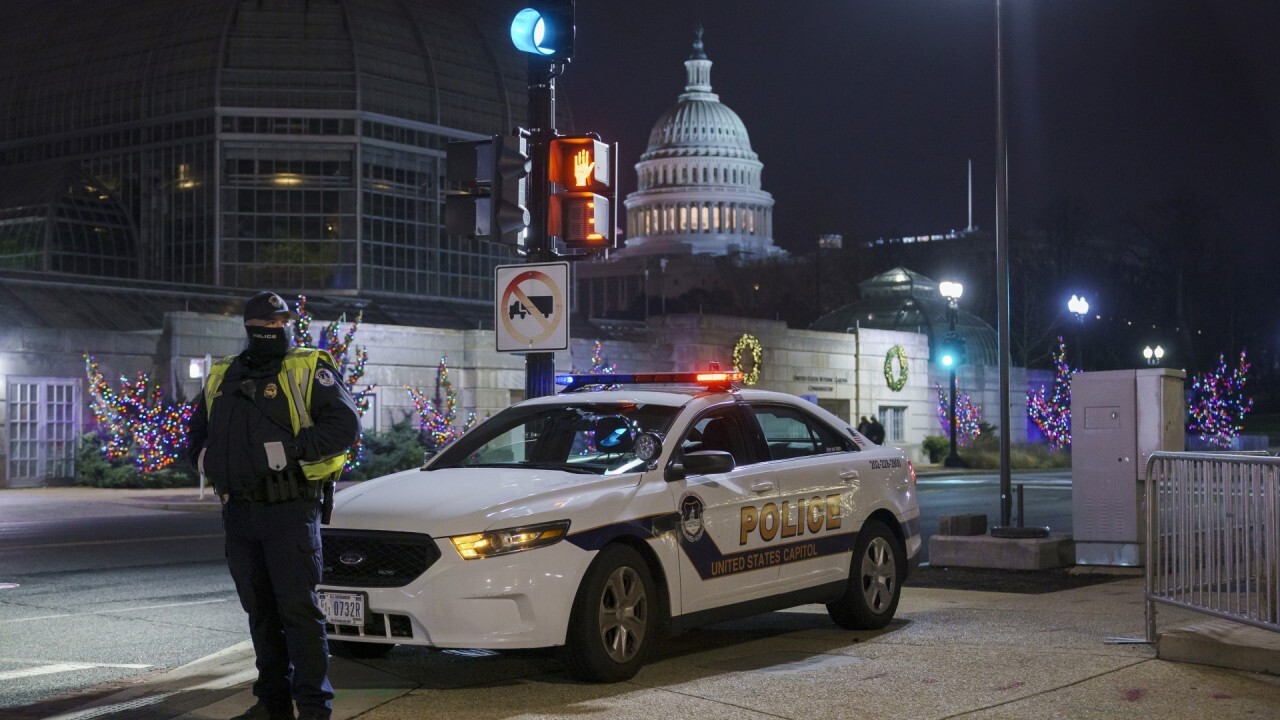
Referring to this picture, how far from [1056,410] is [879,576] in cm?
5465

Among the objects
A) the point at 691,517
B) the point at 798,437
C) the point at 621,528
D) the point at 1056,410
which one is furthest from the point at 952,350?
the point at 621,528

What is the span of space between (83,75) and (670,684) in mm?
58005

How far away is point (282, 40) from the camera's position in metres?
56.8

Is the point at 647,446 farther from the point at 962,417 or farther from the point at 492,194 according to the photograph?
the point at 962,417

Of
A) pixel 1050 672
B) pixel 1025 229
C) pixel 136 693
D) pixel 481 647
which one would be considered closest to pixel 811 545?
pixel 1050 672

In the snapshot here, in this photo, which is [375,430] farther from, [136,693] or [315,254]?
[136,693]

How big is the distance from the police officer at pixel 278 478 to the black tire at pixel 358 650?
1.80 m

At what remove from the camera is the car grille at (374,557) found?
Answer: 308 inches

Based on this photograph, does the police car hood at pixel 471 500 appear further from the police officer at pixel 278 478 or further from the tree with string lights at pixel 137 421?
the tree with string lights at pixel 137 421

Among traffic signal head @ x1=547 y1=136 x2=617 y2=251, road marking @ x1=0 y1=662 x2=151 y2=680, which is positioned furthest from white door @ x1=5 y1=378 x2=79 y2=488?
road marking @ x1=0 y1=662 x2=151 y2=680

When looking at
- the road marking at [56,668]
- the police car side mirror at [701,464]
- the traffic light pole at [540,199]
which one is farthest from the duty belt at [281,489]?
the traffic light pole at [540,199]

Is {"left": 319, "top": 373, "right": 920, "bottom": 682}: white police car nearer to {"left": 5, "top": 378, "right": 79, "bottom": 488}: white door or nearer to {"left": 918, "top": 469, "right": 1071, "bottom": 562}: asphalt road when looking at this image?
{"left": 918, "top": 469, "right": 1071, "bottom": 562}: asphalt road

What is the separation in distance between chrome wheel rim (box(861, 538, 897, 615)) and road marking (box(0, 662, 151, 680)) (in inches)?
184

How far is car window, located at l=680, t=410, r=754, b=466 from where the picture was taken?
31.0ft
